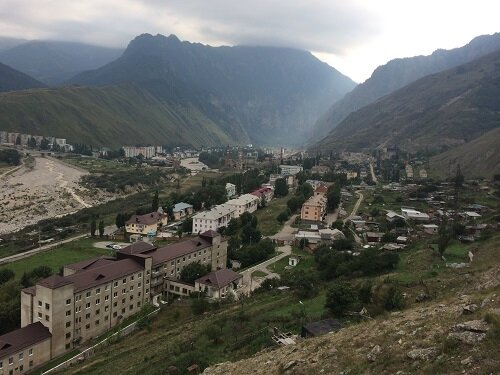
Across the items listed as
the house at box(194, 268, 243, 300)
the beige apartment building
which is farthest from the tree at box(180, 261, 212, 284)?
the house at box(194, 268, 243, 300)

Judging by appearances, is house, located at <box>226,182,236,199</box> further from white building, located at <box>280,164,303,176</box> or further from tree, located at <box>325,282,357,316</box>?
tree, located at <box>325,282,357,316</box>

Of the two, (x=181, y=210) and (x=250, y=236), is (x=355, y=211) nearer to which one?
(x=250, y=236)

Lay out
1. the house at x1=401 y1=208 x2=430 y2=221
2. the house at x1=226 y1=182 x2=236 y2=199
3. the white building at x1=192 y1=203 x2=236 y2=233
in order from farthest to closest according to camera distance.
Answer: the house at x1=226 y1=182 x2=236 y2=199 < the white building at x1=192 y1=203 x2=236 y2=233 < the house at x1=401 y1=208 x2=430 y2=221

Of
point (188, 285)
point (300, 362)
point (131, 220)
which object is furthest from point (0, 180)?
point (300, 362)

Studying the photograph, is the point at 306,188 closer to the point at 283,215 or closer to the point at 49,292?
the point at 283,215

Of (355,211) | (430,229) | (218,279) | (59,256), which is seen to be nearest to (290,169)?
(355,211)

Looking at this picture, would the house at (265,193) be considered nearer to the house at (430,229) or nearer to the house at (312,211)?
the house at (312,211)
